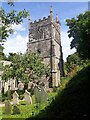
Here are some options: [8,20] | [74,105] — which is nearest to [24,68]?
[8,20]

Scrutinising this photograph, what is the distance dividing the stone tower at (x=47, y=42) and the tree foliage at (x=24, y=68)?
19705mm

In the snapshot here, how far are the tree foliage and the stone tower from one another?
1971 centimetres

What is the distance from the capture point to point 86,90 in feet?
24.6

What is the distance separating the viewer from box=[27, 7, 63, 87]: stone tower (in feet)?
197

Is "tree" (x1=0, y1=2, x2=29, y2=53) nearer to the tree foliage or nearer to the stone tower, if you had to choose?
the tree foliage

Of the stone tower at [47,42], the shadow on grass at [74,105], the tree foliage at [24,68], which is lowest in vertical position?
the shadow on grass at [74,105]

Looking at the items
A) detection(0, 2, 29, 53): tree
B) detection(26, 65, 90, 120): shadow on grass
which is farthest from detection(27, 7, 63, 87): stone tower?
detection(26, 65, 90, 120): shadow on grass

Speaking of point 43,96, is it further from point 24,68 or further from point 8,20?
point 24,68

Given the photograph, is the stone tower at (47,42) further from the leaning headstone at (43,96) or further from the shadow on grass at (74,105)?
the shadow on grass at (74,105)

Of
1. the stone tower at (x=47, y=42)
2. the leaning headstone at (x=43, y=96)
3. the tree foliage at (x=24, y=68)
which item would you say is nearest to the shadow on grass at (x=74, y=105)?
the leaning headstone at (x=43, y=96)

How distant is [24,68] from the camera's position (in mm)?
36562

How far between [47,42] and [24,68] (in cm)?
2628

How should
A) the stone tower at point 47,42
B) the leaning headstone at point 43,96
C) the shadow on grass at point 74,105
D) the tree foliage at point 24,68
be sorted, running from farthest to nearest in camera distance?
the stone tower at point 47,42, the tree foliage at point 24,68, the leaning headstone at point 43,96, the shadow on grass at point 74,105

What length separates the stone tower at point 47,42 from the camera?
59.9m
